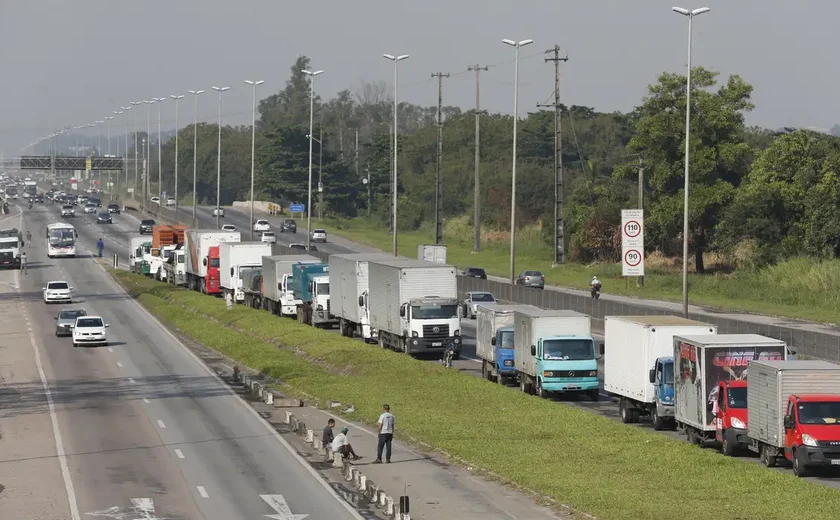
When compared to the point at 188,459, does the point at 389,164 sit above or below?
above

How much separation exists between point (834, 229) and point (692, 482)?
218 feet

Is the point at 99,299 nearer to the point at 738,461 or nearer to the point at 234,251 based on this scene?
the point at 234,251

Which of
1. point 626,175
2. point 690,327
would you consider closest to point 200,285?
point 626,175

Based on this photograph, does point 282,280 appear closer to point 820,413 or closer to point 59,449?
point 59,449

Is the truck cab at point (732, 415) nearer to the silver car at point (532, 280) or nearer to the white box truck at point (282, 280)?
the white box truck at point (282, 280)

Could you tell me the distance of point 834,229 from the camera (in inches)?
3656

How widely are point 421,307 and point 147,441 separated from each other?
20.6 m

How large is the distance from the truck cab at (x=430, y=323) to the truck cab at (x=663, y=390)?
18909mm

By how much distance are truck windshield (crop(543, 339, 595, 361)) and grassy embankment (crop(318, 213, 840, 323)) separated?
3113cm

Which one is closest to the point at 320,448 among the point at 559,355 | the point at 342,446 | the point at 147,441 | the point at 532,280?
the point at 342,446

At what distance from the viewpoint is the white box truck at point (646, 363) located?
39.5 meters

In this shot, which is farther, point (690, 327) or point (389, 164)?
point (389, 164)

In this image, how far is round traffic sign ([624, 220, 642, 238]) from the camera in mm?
72688

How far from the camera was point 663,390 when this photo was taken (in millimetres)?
39312
